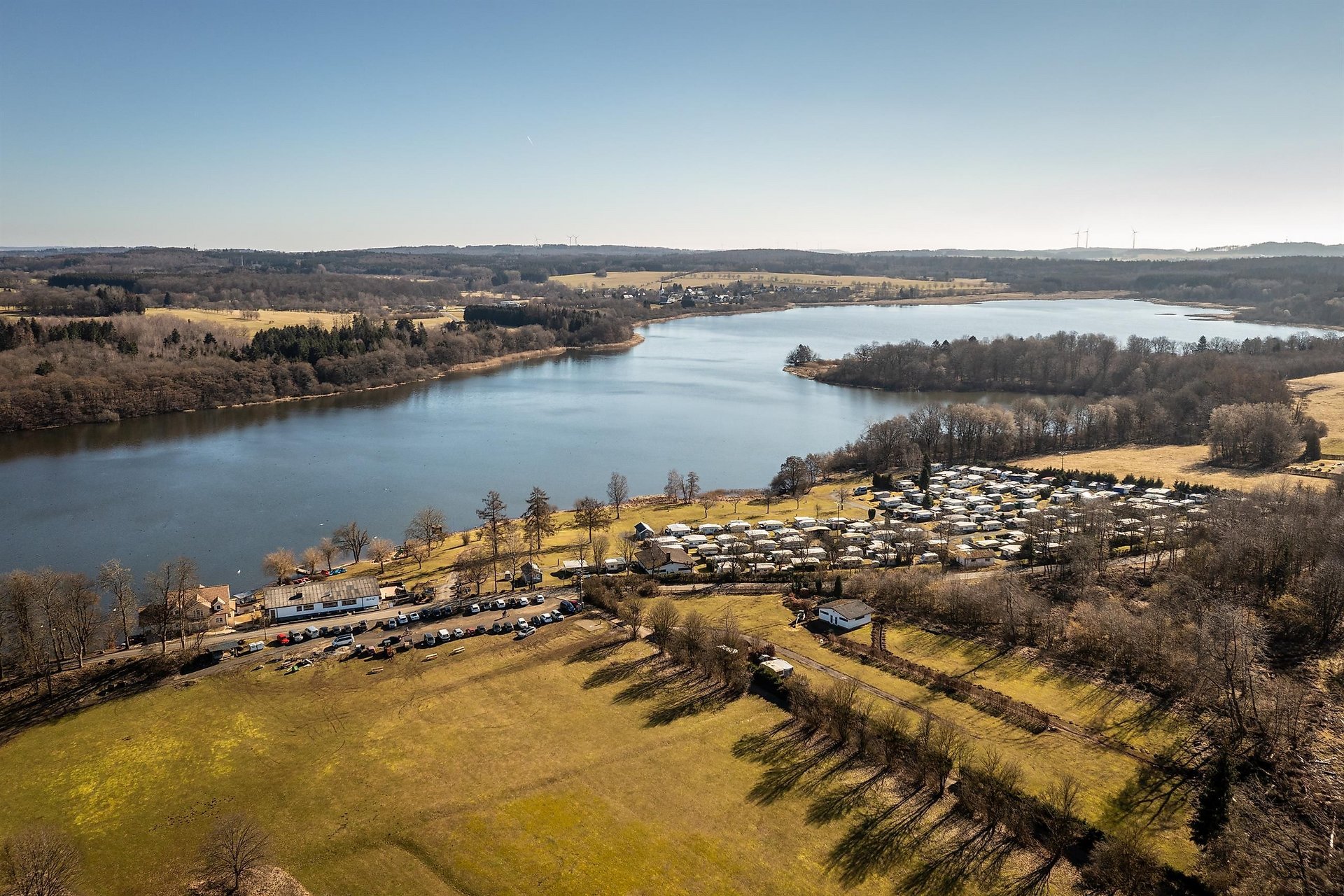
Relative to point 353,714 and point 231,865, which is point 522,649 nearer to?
point 353,714

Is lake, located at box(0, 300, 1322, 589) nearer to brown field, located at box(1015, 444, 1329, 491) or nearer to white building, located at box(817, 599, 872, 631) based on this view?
brown field, located at box(1015, 444, 1329, 491)

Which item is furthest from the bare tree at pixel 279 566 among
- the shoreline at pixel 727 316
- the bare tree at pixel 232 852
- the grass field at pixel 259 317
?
the grass field at pixel 259 317

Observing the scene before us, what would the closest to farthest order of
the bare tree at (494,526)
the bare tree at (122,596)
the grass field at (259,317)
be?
the bare tree at (122,596)
the bare tree at (494,526)
the grass field at (259,317)

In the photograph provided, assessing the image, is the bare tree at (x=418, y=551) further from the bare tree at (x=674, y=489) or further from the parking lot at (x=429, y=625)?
the bare tree at (x=674, y=489)

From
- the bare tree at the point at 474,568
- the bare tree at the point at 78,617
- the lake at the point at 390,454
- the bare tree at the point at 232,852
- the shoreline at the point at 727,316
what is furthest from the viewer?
the shoreline at the point at 727,316

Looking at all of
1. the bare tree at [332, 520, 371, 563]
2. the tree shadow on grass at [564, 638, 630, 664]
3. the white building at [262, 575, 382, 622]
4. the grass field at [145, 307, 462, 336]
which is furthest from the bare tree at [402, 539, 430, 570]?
the grass field at [145, 307, 462, 336]

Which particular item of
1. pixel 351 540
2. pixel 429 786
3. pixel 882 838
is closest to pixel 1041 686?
pixel 882 838

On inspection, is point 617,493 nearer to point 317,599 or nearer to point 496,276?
point 317,599
